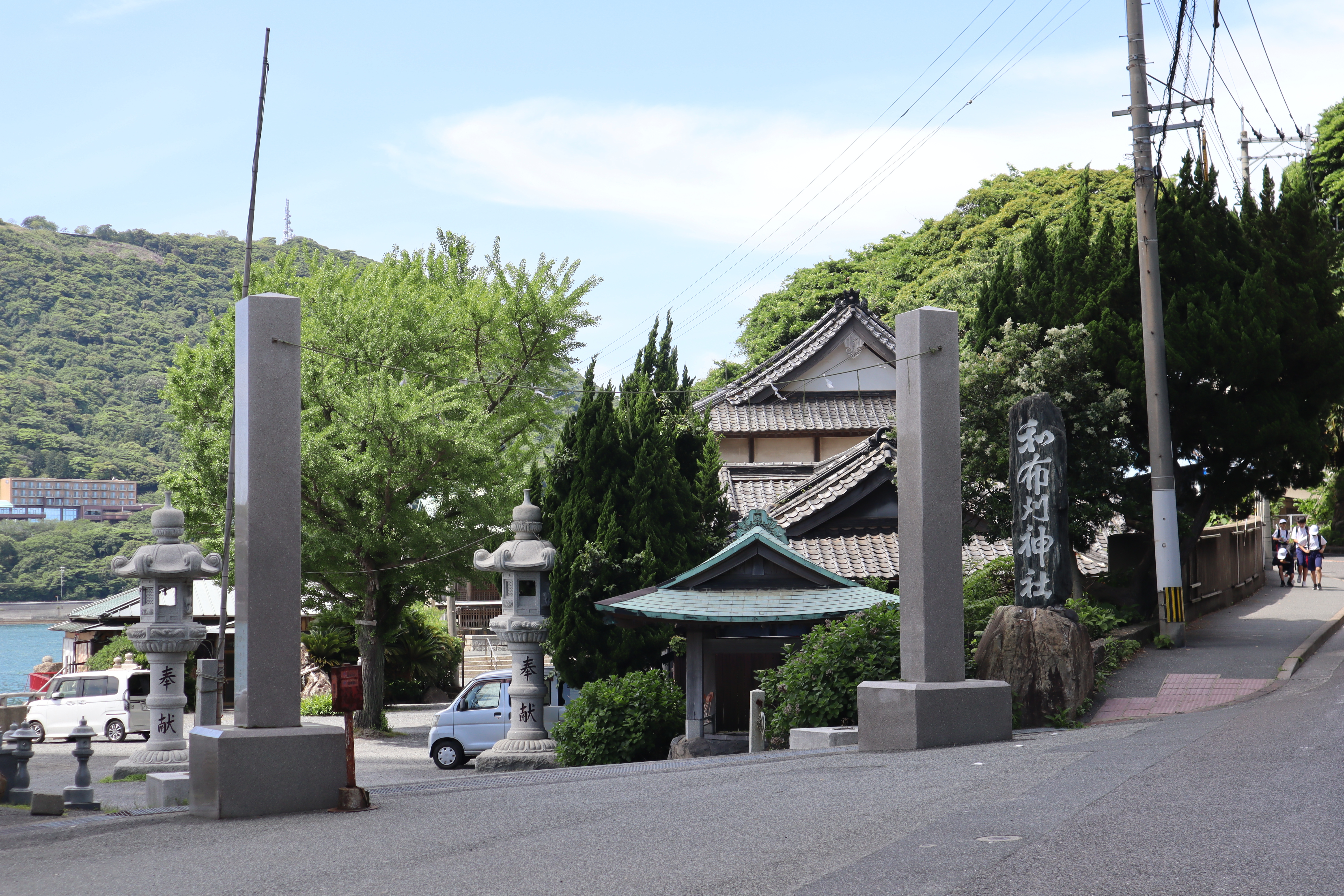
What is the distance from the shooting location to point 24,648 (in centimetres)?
7919

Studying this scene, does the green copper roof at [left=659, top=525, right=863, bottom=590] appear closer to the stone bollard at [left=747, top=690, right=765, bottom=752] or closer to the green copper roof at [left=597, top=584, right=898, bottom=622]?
the green copper roof at [left=597, top=584, right=898, bottom=622]

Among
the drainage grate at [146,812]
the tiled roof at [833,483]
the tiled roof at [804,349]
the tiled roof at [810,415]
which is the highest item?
the tiled roof at [804,349]

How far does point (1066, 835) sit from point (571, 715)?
1224 centimetres

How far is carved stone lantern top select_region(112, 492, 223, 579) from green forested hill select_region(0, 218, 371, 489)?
56694 millimetres

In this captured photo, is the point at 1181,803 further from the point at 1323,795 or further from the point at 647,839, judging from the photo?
the point at 647,839

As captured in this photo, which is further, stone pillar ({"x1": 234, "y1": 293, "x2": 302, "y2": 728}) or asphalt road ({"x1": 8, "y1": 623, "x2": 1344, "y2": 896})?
stone pillar ({"x1": 234, "y1": 293, "x2": 302, "y2": 728})

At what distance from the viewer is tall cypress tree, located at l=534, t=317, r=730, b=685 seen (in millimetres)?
19797

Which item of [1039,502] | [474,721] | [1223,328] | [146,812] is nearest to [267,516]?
[146,812]

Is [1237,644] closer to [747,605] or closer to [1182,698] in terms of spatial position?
[1182,698]

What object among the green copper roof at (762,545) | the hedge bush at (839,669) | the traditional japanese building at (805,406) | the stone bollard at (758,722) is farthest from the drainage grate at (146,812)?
the traditional japanese building at (805,406)

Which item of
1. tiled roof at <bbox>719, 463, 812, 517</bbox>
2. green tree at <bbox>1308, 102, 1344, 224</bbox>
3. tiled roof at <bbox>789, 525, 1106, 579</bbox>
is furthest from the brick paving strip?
green tree at <bbox>1308, 102, 1344, 224</bbox>

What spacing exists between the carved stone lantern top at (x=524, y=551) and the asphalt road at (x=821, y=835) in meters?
10.2

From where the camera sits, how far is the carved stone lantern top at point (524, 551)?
66.1ft

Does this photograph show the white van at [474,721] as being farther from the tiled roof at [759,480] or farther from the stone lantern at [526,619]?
the tiled roof at [759,480]
